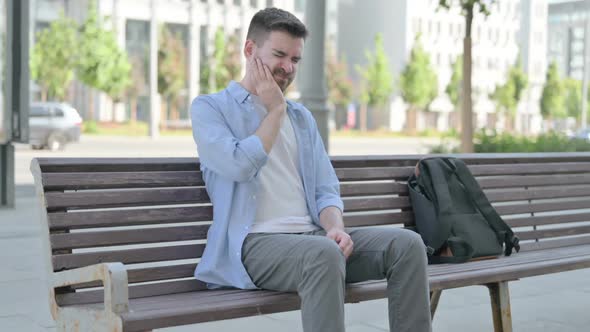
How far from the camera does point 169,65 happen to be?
54.9 m

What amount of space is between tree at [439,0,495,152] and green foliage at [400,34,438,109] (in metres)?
49.6

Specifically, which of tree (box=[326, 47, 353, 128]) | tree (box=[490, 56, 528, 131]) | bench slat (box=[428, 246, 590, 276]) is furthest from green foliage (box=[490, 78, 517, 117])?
bench slat (box=[428, 246, 590, 276])

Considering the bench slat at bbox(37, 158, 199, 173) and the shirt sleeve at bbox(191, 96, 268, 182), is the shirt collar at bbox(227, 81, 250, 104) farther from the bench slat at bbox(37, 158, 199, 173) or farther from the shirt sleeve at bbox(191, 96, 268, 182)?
the bench slat at bbox(37, 158, 199, 173)

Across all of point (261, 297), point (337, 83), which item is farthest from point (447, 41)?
point (261, 297)

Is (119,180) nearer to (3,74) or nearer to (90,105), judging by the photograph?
(3,74)

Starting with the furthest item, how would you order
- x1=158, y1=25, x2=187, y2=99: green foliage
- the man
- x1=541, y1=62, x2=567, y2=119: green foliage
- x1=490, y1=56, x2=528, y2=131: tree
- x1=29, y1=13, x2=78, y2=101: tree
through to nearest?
x1=541, y1=62, x2=567, y2=119: green foliage → x1=490, y1=56, x2=528, y2=131: tree → x1=158, y1=25, x2=187, y2=99: green foliage → x1=29, y1=13, x2=78, y2=101: tree → the man

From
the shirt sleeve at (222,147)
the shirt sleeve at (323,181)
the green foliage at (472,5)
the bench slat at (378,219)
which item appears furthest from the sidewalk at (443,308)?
the green foliage at (472,5)

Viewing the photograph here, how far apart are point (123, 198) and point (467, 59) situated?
1303 centimetres

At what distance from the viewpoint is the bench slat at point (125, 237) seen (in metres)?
3.44

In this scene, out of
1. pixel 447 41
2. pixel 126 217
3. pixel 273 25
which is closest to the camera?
pixel 273 25

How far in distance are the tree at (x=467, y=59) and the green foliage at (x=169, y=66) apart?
40.0 metres

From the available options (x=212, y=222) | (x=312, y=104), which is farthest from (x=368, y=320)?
(x=312, y=104)

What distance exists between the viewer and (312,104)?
414 inches

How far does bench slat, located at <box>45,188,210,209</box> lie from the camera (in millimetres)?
3496
